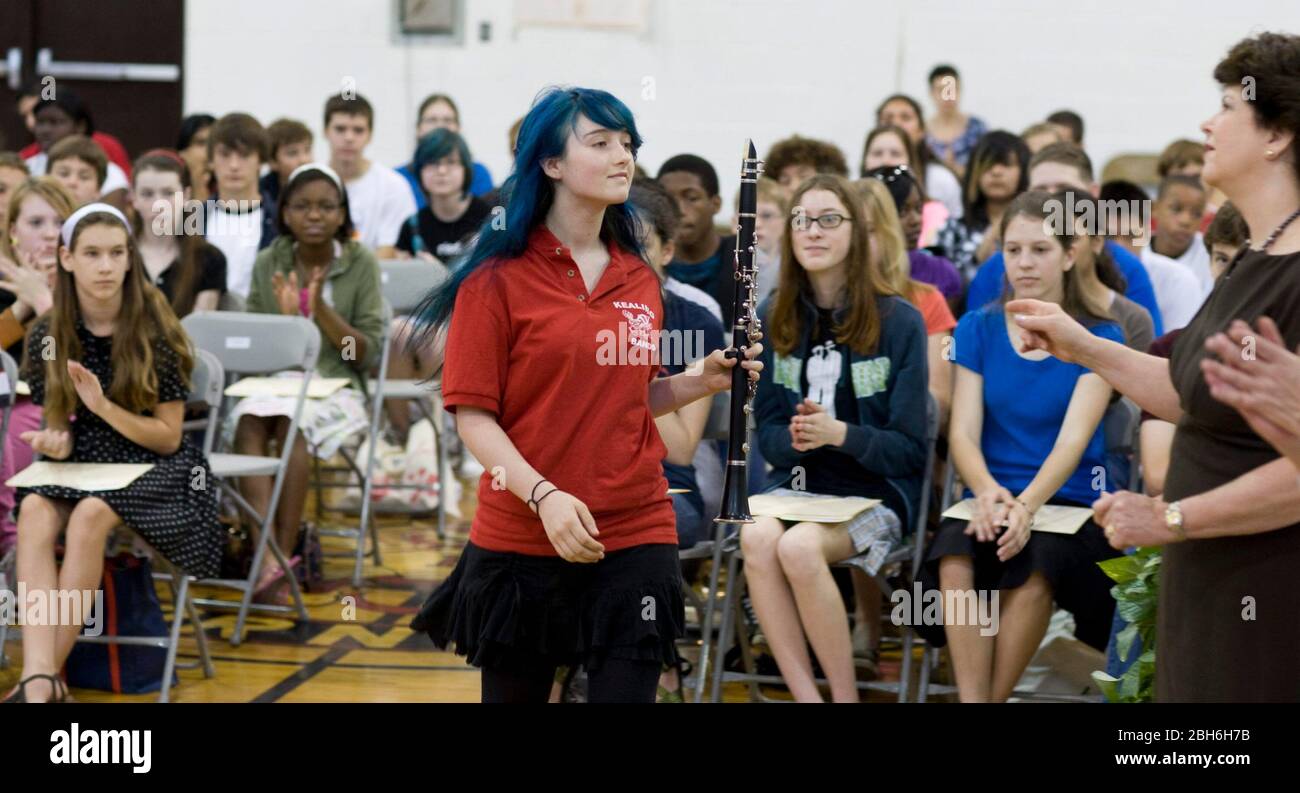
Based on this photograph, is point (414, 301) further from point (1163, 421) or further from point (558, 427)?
point (558, 427)

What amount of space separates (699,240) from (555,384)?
3.00 meters

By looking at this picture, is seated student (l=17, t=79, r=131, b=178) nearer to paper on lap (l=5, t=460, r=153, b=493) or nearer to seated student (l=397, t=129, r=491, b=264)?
seated student (l=397, t=129, r=491, b=264)

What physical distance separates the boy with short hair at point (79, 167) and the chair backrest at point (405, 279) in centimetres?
115

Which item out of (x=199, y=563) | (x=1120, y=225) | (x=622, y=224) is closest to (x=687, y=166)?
(x=1120, y=225)

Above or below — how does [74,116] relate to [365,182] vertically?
above

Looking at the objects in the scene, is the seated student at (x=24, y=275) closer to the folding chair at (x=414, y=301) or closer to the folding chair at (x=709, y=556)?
the folding chair at (x=414, y=301)

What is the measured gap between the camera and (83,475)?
12.8ft

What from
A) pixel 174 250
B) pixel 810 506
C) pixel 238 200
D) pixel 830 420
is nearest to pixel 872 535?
pixel 810 506

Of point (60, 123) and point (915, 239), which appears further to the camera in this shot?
point (60, 123)

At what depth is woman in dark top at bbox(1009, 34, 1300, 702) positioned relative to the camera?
2.07 m

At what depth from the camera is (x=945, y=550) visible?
3.69m

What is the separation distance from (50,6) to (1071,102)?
19.6 ft

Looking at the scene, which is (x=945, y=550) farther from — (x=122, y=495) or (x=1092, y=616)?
(x=122, y=495)

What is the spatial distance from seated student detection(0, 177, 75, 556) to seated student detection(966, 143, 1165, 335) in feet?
9.19
